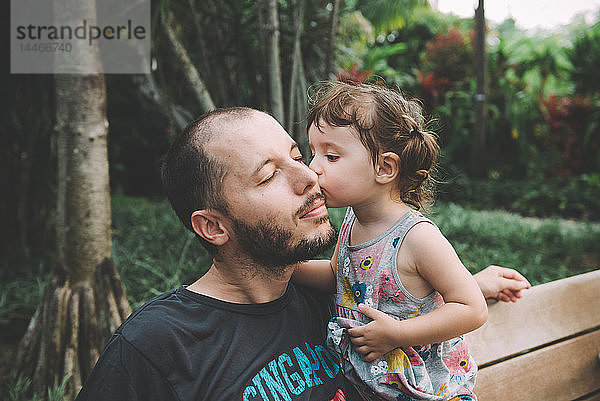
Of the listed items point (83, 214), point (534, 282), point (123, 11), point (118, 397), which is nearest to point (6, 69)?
point (123, 11)

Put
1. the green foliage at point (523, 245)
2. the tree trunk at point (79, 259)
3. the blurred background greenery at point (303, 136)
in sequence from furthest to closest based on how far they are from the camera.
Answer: the green foliage at point (523, 245) < the blurred background greenery at point (303, 136) < the tree trunk at point (79, 259)

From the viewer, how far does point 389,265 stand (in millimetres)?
1344

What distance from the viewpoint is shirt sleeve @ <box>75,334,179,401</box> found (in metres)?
1.06

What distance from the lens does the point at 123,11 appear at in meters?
3.23

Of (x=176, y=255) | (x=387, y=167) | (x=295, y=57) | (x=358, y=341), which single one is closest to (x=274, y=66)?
(x=295, y=57)

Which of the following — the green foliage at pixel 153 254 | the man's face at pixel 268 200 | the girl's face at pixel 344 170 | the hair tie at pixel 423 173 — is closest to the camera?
the man's face at pixel 268 200

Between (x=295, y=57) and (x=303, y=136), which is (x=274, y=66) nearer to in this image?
(x=295, y=57)

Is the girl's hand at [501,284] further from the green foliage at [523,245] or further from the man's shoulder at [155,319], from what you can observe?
the green foliage at [523,245]

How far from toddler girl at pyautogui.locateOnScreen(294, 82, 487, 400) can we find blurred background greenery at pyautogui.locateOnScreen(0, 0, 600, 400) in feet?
0.98

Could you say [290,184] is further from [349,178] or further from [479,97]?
[479,97]

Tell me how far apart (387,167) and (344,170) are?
126 millimetres

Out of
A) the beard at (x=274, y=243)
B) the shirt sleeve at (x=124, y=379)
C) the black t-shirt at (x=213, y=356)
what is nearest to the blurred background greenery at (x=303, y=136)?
the beard at (x=274, y=243)

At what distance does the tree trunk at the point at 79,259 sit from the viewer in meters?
2.62

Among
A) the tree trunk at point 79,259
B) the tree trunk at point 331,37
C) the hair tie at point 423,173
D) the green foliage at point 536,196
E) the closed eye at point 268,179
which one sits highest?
the tree trunk at point 331,37
